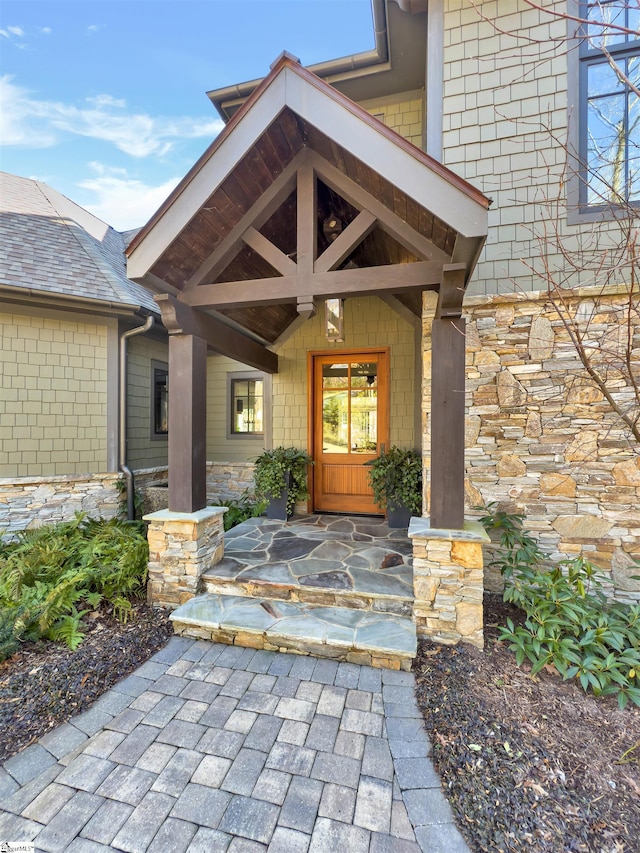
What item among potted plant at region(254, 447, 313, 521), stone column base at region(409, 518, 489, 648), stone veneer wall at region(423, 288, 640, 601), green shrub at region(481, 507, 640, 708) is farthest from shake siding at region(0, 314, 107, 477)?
green shrub at region(481, 507, 640, 708)

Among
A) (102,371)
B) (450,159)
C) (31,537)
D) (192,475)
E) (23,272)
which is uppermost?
(450,159)

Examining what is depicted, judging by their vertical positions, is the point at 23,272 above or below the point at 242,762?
above

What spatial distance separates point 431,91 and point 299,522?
518 cm

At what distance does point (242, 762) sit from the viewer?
1.83 meters

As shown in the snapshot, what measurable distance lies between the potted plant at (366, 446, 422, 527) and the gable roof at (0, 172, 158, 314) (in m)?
4.27

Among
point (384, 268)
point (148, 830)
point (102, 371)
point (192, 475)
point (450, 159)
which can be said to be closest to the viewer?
point (148, 830)

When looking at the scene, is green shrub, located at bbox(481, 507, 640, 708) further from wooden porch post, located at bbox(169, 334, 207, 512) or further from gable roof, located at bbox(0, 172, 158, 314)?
gable roof, located at bbox(0, 172, 158, 314)

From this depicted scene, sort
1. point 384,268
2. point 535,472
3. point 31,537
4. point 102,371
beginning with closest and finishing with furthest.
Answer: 1. point 384,268
2. point 535,472
3. point 31,537
4. point 102,371

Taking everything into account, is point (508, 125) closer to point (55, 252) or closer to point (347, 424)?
point (347, 424)

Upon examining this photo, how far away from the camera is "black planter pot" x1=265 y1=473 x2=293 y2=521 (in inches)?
200

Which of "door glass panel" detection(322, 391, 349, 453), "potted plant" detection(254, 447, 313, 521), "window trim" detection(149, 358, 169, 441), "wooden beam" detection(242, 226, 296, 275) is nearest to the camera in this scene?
"wooden beam" detection(242, 226, 296, 275)

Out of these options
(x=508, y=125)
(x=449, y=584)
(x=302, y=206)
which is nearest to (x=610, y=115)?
(x=508, y=125)

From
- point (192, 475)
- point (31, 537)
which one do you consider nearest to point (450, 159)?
point (192, 475)

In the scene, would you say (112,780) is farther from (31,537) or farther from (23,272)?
(23,272)
